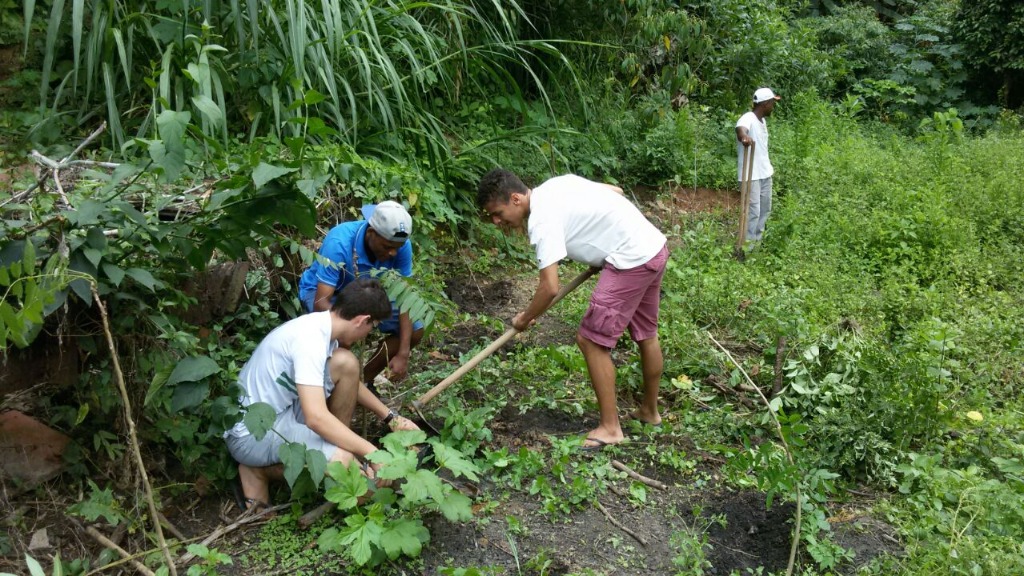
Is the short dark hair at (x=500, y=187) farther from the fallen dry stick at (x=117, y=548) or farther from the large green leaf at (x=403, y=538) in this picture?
the fallen dry stick at (x=117, y=548)

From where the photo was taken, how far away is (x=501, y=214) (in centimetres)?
375

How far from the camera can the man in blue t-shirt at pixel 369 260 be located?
3.75m

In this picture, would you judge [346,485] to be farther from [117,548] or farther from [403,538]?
[117,548]

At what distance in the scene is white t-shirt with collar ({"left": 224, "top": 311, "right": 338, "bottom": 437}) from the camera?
3123 mm

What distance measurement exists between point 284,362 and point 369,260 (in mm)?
868

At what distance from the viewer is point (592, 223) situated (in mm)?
3758

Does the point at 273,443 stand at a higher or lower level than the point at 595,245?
lower

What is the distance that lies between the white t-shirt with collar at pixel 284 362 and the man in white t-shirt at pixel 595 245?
97 cm

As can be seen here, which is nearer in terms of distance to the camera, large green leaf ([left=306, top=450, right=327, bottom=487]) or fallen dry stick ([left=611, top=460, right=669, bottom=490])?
large green leaf ([left=306, top=450, right=327, bottom=487])

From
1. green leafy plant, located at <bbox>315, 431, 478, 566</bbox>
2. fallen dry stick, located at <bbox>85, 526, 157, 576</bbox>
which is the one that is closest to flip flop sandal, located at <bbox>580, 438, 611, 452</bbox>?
green leafy plant, located at <bbox>315, 431, 478, 566</bbox>

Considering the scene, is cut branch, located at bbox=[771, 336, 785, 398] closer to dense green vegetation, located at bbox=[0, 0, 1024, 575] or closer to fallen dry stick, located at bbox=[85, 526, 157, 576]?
dense green vegetation, located at bbox=[0, 0, 1024, 575]

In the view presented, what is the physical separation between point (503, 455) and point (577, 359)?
1.12m

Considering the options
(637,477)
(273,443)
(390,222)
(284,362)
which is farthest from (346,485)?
(637,477)

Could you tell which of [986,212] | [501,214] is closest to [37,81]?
[501,214]
